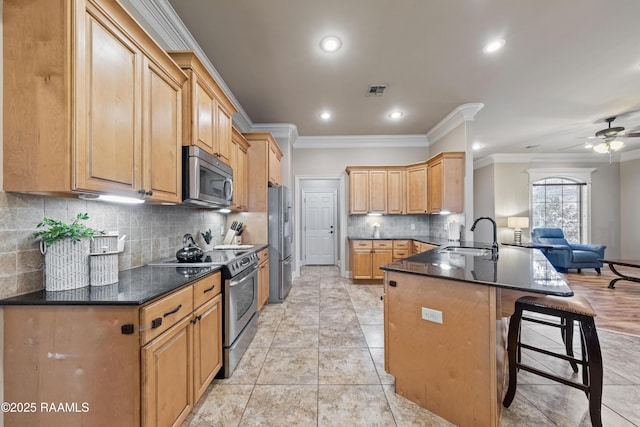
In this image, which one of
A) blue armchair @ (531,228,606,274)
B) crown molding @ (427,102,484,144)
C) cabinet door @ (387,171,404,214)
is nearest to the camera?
crown molding @ (427,102,484,144)

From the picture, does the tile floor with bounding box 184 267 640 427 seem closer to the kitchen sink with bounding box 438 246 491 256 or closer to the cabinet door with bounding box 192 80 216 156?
the kitchen sink with bounding box 438 246 491 256

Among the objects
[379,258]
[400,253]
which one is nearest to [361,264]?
[379,258]

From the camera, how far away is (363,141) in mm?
5387

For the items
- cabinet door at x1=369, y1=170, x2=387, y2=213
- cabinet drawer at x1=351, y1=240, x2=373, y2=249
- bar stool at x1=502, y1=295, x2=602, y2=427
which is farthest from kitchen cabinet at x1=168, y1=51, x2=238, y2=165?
cabinet door at x1=369, y1=170, x2=387, y2=213

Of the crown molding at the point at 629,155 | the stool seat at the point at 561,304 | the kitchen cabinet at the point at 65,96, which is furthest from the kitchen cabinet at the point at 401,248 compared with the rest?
the crown molding at the point at 629,155

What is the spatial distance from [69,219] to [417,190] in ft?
15.7

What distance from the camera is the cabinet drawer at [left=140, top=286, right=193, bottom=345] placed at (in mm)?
1134

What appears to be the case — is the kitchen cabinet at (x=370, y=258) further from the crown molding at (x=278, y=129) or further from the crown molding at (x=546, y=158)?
the crown molding at (x=546, y=158)

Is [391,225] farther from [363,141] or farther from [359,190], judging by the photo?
[363,141]

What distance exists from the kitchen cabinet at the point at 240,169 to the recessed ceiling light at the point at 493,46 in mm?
2814

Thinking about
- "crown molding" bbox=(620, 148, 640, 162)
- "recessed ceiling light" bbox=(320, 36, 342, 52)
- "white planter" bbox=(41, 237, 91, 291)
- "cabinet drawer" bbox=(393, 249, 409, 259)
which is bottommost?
"cabinet drawer" bbox=(393, 249, 409, 259)

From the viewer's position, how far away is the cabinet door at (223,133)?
237 centimetres

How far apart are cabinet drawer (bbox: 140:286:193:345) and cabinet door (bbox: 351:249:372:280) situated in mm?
3653

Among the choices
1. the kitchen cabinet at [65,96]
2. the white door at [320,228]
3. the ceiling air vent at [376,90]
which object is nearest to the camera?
the kitchen cabinet at [65,96]
